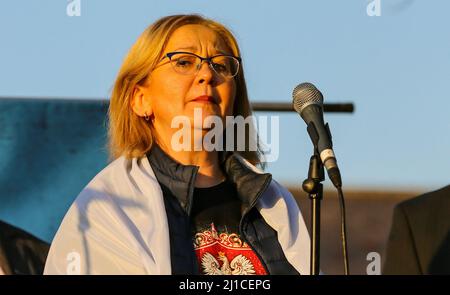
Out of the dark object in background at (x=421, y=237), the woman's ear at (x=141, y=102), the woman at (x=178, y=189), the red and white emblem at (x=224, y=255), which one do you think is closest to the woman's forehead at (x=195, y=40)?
the woman at (x=178, y=189)

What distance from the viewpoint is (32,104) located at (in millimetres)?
6453

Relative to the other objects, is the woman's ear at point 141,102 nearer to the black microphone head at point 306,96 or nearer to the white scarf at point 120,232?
the white scarf at point 120,232

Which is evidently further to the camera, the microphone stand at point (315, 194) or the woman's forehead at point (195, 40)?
the woman's forehead at point (195, 40)

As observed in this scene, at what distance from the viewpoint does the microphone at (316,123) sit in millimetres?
4113

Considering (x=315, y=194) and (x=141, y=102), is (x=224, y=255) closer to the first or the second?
(x=315, y=194)

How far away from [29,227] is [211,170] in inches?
59.1

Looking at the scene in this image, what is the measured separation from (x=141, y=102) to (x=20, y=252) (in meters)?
1.08

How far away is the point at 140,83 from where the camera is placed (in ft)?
15.9

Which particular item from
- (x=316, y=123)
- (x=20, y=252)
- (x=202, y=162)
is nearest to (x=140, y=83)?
(x=202, y=162)

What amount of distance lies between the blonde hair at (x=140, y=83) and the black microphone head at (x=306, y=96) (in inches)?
24.1

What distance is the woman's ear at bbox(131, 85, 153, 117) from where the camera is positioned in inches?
191
